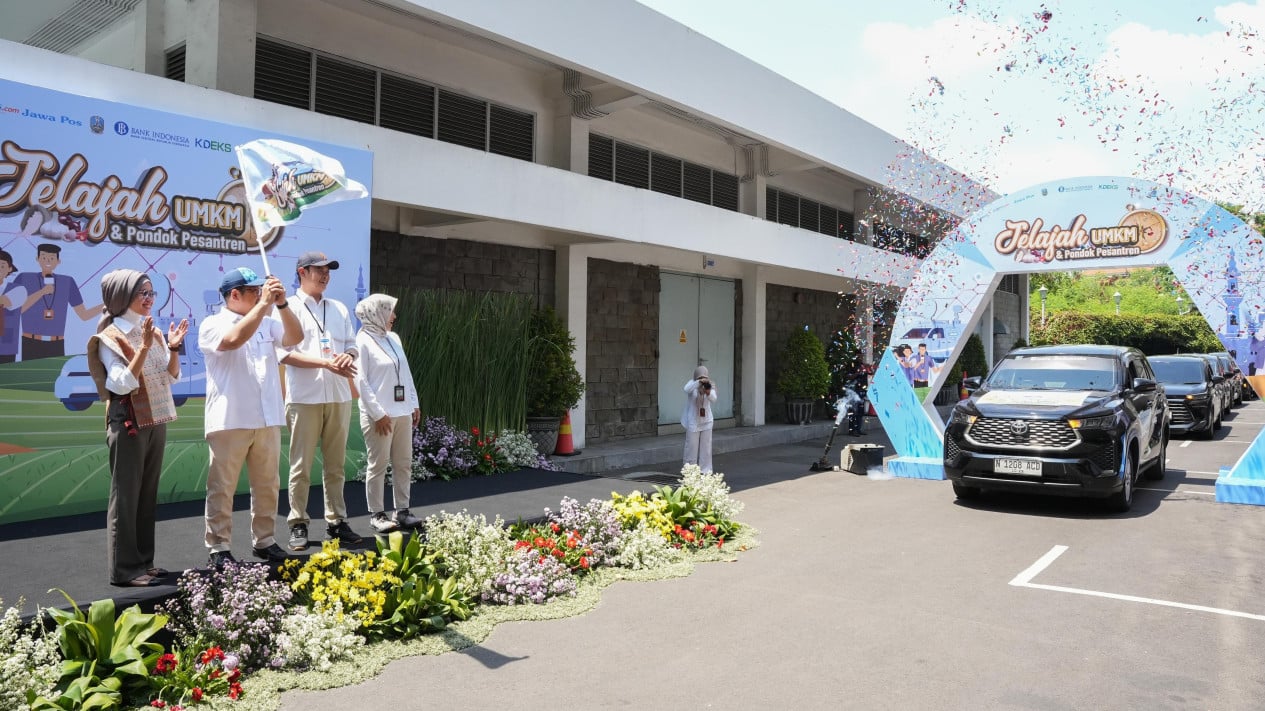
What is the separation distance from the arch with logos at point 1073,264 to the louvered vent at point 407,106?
23.9 ft

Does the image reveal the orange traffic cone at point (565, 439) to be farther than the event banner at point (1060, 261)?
Yes

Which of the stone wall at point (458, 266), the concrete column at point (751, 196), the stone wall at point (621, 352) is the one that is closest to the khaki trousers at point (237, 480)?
the stone wall at point (458, 266)

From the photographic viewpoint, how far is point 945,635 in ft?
17.2

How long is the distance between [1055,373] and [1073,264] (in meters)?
1.97

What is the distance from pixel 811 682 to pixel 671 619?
4.36 ft

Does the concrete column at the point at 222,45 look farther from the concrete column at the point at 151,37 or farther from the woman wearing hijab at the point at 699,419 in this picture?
the woman wearing hijab at the point at 699,419

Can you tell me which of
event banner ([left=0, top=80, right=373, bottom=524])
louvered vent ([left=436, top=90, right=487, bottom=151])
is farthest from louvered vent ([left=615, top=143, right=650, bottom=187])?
event banner ([left=0, top=80, right=373, bottom=524])

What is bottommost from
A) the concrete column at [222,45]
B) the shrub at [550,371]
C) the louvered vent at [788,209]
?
the shrub at [550,371]

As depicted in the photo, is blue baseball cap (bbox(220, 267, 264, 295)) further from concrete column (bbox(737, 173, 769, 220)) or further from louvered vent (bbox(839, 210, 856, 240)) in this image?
louvered vent (bbox(839, 210, 856, 240))

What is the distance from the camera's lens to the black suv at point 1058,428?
898 centimetres

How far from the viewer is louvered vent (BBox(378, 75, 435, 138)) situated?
11.0 metres

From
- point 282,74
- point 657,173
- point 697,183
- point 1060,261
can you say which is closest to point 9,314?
point 282,74

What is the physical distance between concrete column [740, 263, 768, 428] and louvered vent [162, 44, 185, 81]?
10813 millimetres

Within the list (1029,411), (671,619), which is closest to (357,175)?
(671,619)
